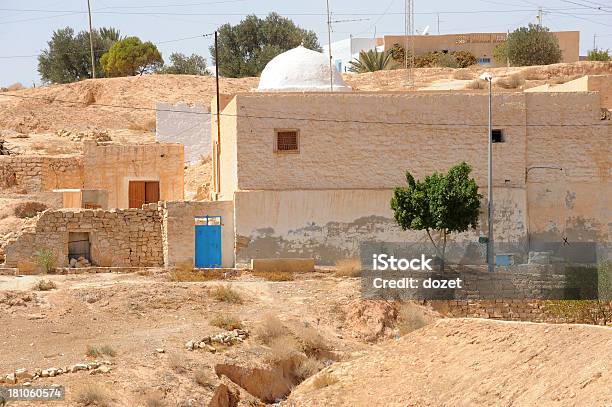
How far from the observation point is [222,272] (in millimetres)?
28422

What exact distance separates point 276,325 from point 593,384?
7537mm

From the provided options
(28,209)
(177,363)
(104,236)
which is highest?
(28,209)

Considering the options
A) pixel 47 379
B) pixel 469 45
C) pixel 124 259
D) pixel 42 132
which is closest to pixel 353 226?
pixel 124 259

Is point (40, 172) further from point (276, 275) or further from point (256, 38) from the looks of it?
point (256, 38)

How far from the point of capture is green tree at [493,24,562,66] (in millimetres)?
58656

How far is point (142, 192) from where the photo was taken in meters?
35.4

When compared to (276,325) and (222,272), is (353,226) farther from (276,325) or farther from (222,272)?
(276,325)

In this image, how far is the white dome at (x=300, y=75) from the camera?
3350 centimetres

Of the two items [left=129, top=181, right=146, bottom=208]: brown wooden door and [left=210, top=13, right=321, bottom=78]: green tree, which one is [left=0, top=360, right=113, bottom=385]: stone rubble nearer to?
[left=129, top=181, right=146, bottom=208]: brown wooden door

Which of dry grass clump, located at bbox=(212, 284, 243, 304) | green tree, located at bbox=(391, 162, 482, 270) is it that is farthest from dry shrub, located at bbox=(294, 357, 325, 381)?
green tree, located at bbox=(391, 162, 482, 270)

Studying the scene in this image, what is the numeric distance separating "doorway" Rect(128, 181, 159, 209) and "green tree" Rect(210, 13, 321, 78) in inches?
1150

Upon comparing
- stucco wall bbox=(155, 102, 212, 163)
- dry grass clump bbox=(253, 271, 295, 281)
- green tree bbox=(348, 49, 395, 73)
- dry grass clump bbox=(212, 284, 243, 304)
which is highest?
green tree bbox=(348, 49, 395, 73)

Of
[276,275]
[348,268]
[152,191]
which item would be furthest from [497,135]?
[152,191]

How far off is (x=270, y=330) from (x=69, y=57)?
143 ft
